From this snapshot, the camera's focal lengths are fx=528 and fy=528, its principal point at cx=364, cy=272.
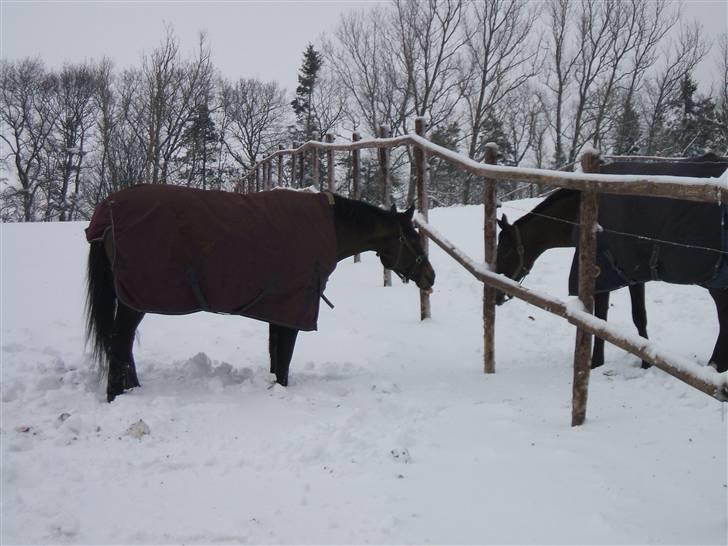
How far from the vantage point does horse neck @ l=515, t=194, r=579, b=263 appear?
455cm

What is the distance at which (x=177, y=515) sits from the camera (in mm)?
2211

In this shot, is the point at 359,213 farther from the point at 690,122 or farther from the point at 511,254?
Result: the point at 690,122

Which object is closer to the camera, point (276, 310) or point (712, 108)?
point (276, 310)

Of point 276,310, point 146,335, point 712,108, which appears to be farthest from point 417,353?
point 712,108

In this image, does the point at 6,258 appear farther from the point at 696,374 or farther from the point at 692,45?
A: the point at 692,45

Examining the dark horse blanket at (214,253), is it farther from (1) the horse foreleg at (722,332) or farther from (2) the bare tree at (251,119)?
(2) the bare tree at (251,119)

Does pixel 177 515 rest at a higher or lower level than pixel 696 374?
lower

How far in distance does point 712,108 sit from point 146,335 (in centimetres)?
3484

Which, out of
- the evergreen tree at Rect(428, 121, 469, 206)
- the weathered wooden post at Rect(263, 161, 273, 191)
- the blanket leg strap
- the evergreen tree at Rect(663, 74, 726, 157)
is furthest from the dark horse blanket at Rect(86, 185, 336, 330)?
the evergreen tree at Rect(663, 74, 726, 157)

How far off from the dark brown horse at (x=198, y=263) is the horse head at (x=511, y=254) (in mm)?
1629

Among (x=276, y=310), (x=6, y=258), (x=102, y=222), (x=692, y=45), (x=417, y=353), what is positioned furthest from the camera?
(x=692, y=45)

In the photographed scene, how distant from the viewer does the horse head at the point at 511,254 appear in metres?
4.66

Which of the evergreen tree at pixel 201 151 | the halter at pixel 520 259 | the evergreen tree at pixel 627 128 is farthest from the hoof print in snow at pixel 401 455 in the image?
the evergreen tree at pixel 627 128

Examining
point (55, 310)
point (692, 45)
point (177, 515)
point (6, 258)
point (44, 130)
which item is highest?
point (692, 45)
